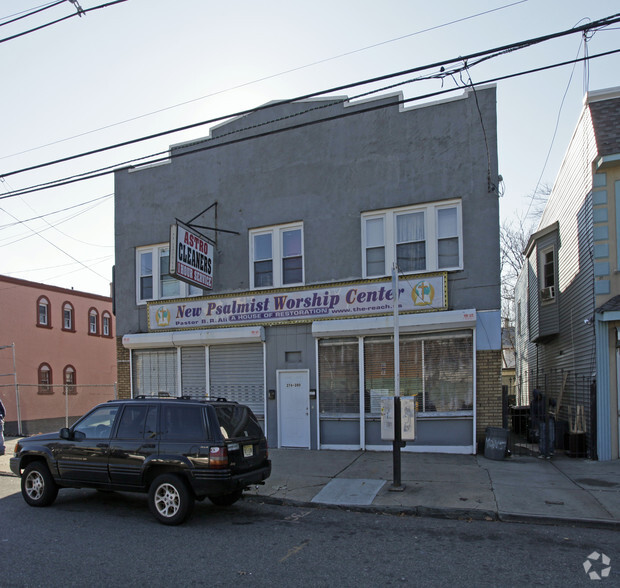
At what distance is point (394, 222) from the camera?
44.1 ft

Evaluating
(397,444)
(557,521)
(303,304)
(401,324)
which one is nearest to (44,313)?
(303,304)

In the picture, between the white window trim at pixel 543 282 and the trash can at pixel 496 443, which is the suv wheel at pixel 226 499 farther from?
the white window trim at pixel 543 282

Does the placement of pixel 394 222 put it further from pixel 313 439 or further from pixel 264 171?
pixel 313 439

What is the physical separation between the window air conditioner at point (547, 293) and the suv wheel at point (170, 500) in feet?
41.3

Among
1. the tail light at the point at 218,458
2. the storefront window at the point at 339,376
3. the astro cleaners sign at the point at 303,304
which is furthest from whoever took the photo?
the storefront window at the point at 339,376

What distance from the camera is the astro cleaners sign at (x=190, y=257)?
1334cm

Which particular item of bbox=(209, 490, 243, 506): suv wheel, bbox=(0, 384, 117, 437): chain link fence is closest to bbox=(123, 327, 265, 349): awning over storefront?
bbox=(209, 490, 243, 506): suv wheel

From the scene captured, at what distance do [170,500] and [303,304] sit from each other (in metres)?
7.03

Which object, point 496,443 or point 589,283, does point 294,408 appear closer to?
point 496,443

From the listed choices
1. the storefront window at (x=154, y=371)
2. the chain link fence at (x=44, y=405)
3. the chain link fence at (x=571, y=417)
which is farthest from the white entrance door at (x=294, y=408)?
the chain link fence at (x=44, y=405)

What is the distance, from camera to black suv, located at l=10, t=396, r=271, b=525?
7.63m

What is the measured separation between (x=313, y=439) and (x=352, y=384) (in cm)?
167

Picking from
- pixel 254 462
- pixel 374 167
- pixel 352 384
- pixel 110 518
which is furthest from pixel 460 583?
pixel 374 167

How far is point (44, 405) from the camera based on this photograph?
28.6 metres
